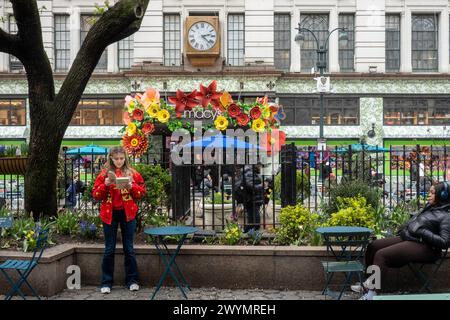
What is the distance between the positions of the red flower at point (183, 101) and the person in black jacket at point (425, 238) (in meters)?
4.27

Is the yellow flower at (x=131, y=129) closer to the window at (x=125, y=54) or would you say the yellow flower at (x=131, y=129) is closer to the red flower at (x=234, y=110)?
the red flower at (x=234, y=110)

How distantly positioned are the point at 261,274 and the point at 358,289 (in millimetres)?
1373

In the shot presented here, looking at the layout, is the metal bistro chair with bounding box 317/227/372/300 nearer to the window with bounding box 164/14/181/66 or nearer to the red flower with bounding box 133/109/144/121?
the red flower with bounding box 133/109/144/121

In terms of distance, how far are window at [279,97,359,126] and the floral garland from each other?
25.4m

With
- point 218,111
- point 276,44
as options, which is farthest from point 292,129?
point 218,111

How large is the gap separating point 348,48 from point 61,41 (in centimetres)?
1829

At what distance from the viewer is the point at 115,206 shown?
24.6ft

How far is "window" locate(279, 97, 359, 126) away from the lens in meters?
35.2

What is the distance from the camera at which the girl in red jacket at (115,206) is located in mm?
7469

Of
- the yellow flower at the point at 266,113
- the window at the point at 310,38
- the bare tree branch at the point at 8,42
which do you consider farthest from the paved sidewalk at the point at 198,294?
the window at the point at 310,38

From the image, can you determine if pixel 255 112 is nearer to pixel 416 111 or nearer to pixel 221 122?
pixel 221 122

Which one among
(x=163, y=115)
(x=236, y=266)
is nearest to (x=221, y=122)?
(x=163, y=115)

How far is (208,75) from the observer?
111ft

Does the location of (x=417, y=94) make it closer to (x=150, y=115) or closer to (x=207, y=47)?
(x=207, y=47)
